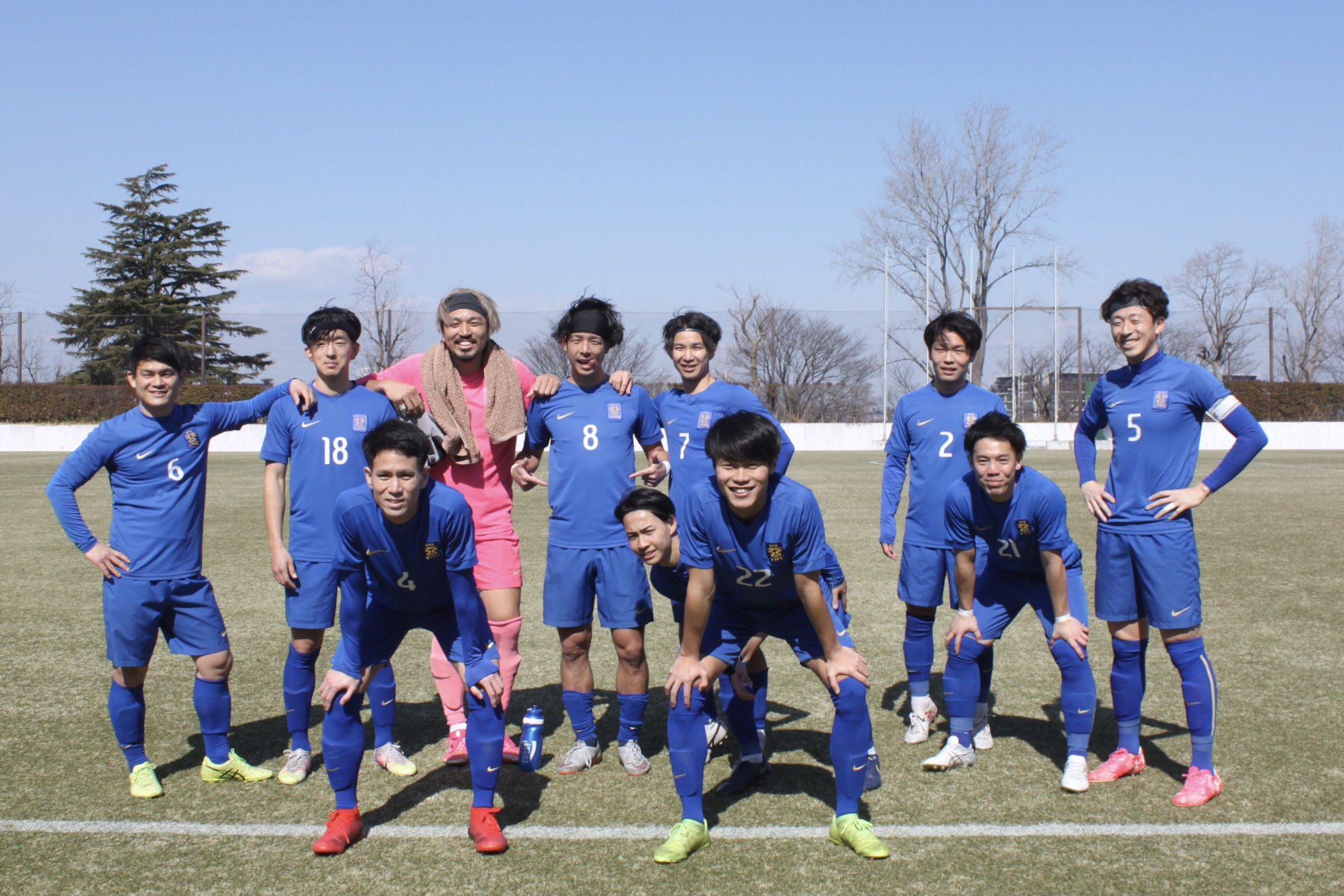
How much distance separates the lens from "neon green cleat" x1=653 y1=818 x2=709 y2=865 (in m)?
3.47

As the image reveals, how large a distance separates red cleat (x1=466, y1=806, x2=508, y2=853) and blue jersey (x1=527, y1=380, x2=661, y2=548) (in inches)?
51.1

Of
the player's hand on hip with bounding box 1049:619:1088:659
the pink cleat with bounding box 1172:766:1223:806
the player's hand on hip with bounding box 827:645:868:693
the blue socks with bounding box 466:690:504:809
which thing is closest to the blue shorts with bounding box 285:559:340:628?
the blue socks with bounding box 466:690:504:809

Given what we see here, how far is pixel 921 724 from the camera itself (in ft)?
15.9

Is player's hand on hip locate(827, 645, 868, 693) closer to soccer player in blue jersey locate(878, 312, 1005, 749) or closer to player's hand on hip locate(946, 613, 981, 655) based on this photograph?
player's hand on hip locate(946, 613, 981, 655)

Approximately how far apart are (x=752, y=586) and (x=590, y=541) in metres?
1.10

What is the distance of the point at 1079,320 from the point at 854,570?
33464 millimetres

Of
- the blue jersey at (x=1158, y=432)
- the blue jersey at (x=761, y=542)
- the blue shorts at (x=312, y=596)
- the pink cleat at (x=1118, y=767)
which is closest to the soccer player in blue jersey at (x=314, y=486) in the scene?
the blue shorts at (x=312, y=596)

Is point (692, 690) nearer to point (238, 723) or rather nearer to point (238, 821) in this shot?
point (238, 821)

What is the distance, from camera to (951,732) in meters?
4.47


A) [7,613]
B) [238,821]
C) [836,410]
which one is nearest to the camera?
[238,821]

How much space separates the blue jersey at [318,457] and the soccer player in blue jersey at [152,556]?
111mm

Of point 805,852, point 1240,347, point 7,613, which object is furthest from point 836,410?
point 805,852

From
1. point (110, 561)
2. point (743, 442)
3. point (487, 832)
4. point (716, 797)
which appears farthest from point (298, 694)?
point (743, 442)

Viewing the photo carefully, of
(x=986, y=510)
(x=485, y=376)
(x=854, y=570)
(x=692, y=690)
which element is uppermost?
(x=485, y=376)
